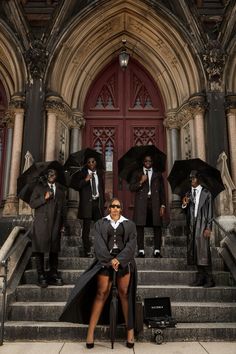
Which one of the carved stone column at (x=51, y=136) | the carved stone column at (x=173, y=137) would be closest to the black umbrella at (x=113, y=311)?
the carved stone column at (x=51, y=136)

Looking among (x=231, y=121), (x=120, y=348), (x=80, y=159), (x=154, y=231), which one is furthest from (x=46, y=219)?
(x=231, y=121)

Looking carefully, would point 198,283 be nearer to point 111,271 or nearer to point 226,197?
point 111,271

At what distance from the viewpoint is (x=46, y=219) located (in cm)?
582

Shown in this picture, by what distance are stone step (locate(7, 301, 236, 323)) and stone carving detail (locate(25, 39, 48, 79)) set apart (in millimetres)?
5540

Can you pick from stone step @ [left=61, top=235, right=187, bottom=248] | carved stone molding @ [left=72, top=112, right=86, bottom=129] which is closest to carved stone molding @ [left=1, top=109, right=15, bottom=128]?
carved stone molding @ [left=72, top=112, right=86, bottom=129]

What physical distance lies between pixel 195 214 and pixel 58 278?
2.44 m

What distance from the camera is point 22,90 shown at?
8.70 metres

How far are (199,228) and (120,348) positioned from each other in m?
2.38

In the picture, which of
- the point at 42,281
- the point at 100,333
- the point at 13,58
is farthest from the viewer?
the point at 13,58

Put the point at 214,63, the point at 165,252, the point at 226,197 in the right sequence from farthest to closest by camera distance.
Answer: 1. the point at 214,63
2. the point at 226,197
3. the point at 165,252

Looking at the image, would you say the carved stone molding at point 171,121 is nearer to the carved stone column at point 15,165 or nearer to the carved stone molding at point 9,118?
the carved stone column at point 15,165

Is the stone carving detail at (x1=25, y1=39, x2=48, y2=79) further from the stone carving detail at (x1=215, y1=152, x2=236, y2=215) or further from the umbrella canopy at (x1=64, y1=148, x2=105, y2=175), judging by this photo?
the stone carving detail at (x1=215, y1=152, x2=236, y2=215)

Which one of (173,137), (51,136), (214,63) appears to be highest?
(214,63)

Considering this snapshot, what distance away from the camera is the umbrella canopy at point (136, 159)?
699 cm
